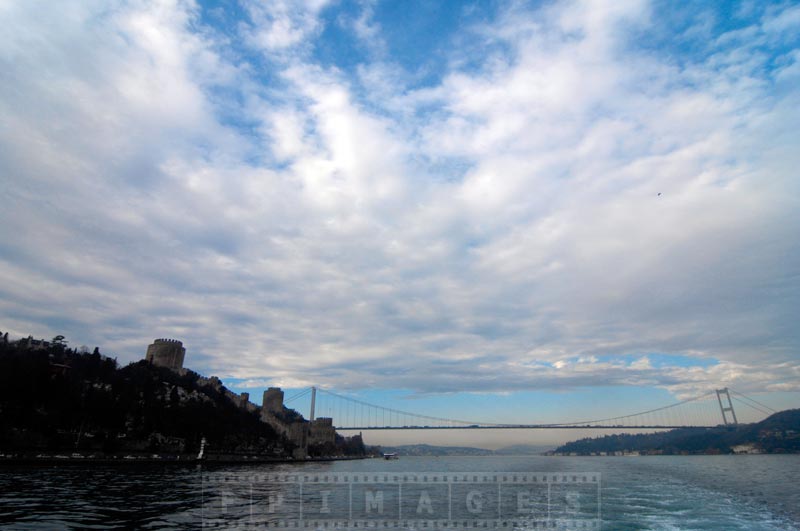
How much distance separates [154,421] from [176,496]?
217 ft

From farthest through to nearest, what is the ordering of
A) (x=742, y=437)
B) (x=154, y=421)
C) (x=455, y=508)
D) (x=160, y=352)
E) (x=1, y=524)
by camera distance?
(x=742, y=437)
(x=160, y=352)
(x=154, y=421)
(x=455, y=508)
(x=1, y=524)

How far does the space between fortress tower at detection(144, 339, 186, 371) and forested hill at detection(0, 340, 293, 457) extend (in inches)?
825

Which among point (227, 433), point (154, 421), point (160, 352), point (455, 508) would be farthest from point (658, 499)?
point (160, 352)

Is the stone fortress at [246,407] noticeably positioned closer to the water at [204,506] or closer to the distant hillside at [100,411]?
the distant hillside at [100,411]

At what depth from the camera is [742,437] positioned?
182 meters

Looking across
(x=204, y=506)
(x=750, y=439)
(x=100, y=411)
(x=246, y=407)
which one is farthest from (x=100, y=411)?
(x=750, y=439)

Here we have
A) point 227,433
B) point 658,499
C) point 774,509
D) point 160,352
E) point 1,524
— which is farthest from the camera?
point 160,352

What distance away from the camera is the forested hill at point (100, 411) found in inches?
2372

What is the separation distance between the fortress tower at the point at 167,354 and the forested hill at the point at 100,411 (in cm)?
2096

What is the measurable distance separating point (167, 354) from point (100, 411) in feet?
272

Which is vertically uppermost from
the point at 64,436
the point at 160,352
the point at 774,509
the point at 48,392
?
the point at 160,352

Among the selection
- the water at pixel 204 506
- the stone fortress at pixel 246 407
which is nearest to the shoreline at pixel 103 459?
the water at pixel 204 506

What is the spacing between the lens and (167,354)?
486ft

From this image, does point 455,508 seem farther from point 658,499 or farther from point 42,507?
point 42,507
